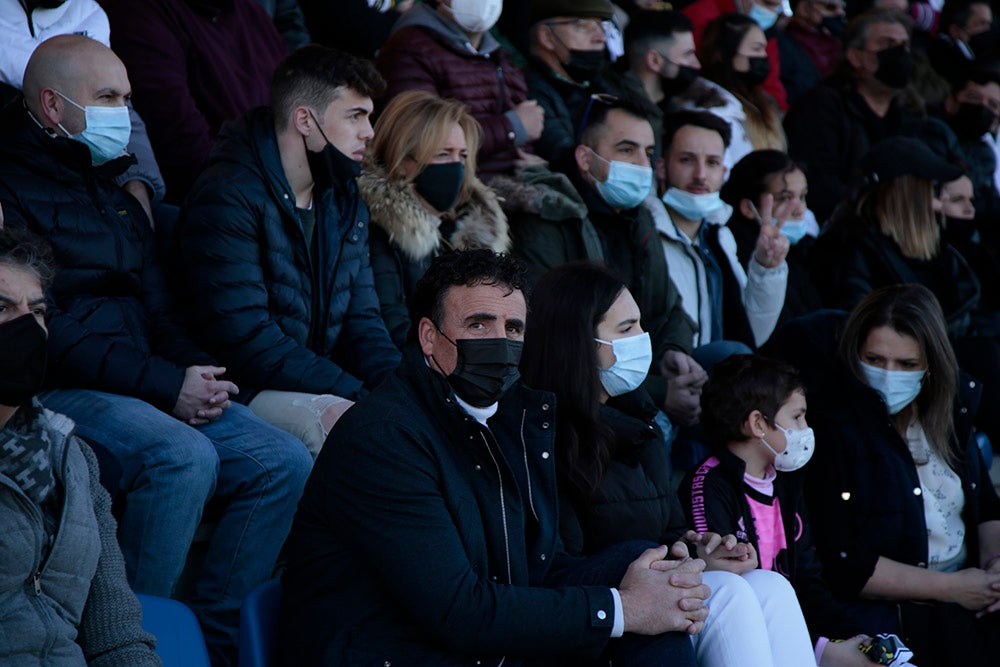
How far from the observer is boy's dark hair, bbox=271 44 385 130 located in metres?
4.36

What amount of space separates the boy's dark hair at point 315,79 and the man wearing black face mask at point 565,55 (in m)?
2.14

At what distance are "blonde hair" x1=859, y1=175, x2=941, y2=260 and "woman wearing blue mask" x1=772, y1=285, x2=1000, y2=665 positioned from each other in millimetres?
1523

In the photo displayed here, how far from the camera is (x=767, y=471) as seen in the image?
14.5 feet

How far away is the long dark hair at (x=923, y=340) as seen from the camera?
4.89 metres

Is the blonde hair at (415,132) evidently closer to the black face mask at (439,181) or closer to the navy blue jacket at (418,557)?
the black face mask at (439,181)

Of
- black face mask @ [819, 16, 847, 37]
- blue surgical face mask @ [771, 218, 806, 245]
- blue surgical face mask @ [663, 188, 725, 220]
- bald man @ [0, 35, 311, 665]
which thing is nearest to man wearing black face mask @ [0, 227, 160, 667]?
bald man @ [0, 35, 311, 665]

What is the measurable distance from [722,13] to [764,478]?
494 centimetres

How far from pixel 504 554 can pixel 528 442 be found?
1.04 ft

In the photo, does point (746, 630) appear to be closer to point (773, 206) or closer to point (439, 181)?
point (439, 181)

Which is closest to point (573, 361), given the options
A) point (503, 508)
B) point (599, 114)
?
point (503, 508)

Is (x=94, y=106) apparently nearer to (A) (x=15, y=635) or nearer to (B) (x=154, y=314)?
(B) (x=154, y=314)

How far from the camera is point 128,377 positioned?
369cm

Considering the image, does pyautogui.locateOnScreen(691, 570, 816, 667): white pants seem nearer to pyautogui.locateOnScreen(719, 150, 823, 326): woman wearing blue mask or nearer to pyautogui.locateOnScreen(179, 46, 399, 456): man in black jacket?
pyautogui.locateOnScreen(179, 46, 399, 456): man in black jacket

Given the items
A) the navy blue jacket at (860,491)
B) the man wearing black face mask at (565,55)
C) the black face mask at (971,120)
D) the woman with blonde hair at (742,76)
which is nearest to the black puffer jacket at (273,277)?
the navy blue jacket at (860,491)
